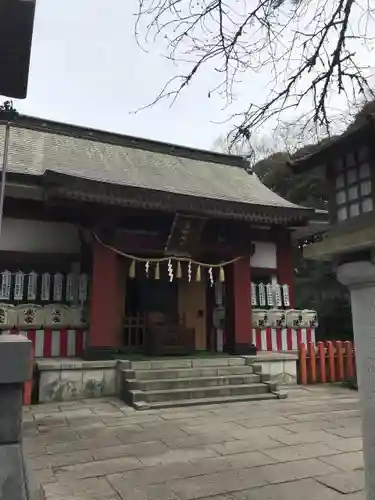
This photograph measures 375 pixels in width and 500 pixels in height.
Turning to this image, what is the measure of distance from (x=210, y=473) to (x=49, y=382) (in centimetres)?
455

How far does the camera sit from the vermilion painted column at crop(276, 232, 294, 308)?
11.6 metres

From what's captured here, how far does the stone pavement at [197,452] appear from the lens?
11.7 ft

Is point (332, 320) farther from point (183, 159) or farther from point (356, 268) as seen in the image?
point (356, 268)

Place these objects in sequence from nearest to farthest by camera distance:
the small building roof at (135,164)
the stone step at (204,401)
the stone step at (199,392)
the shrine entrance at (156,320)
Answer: the stone step at (204,401)
the stone step at (199,392)
the shrine entrance at (156,320)
the small building roof at (135,164)

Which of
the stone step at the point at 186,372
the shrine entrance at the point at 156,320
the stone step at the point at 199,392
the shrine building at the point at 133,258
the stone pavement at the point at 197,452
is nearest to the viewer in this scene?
the stone pavement at the point at 197,452

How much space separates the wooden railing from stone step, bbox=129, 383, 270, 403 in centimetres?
180

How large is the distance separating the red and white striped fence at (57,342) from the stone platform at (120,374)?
0.56m

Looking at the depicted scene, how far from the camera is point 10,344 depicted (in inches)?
86.4

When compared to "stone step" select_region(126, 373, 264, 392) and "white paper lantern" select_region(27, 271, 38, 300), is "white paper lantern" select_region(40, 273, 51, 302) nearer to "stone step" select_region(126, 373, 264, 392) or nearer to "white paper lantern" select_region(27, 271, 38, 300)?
"white paper lantern" select_region(27, 271, 38, 300)

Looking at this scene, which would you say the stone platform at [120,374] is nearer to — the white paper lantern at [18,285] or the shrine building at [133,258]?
the shrine building at [133,258]

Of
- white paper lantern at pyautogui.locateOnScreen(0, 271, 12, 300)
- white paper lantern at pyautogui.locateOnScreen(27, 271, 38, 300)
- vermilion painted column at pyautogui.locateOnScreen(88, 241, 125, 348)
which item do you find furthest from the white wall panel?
white paper lantern at pyautogui.locateOnScreen(0, 271, 12, 300)

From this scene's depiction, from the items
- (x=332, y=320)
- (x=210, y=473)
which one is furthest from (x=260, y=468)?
(x=332, y=320)

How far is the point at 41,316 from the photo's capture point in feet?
28.1

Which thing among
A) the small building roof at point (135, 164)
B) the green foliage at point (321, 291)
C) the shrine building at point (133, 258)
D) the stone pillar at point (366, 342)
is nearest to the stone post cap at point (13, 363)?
the stone pillar at point (366, 342)
